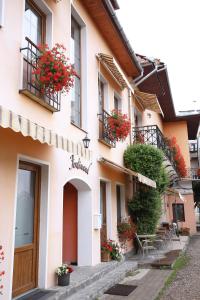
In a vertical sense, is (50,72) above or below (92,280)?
above

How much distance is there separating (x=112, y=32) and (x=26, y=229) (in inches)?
315

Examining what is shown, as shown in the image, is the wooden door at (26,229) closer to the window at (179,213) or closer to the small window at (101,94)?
the small window at (101,94)

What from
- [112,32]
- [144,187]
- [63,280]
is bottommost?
[63,280]

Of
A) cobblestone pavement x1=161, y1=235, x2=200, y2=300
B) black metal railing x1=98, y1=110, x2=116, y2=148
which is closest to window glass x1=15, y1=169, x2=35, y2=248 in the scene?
cobblestone pavement x1=161, y1=235, x2=200, y2=300

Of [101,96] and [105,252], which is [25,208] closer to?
[105,252]

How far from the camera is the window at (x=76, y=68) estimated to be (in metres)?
9.45

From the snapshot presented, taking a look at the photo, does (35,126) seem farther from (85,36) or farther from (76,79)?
(85,36)

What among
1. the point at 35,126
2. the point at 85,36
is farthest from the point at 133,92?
the point at 35,126

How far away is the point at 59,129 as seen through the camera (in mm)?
7824

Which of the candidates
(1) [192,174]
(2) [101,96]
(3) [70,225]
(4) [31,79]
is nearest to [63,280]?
(3) [70,225]

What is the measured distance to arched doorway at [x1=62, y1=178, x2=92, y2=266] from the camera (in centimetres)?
927

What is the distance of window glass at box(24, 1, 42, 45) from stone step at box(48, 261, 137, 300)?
18.4 feet

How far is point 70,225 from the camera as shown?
9750mm

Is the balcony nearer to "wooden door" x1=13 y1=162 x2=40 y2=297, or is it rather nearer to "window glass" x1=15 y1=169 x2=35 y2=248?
"wooden door" x1=13 y1=162 x2=40 y2=297
